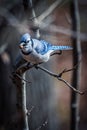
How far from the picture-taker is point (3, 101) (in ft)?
15.7

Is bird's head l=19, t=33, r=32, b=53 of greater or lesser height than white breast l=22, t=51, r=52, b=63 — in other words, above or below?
above

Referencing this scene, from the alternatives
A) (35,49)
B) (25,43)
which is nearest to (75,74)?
(35,49)

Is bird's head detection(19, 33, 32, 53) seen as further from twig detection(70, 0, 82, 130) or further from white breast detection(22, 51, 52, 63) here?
twig detection(70, 0, 82, 130)

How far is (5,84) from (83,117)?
1.11 meters

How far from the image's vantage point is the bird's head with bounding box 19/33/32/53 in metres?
2.25

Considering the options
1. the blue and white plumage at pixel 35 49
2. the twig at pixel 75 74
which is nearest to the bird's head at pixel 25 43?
the blue and white plumage at pixel 35 49

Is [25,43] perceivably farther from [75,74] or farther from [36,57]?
[75,74]

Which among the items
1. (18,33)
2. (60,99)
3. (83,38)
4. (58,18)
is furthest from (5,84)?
(58,18)

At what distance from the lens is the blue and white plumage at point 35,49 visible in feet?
7.51

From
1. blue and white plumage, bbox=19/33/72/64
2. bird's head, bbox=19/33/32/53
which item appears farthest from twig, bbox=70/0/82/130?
bird's head, bbox=19/33/32/53

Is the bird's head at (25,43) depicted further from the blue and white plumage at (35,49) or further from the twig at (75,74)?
the twig at (75,74)

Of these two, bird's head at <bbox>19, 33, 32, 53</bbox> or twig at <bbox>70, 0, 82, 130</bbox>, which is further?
twig at <bbox>70, 0, 82, 130</bbox>

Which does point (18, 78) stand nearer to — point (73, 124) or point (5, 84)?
point (73, 124)

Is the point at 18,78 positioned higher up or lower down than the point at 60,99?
higher up
